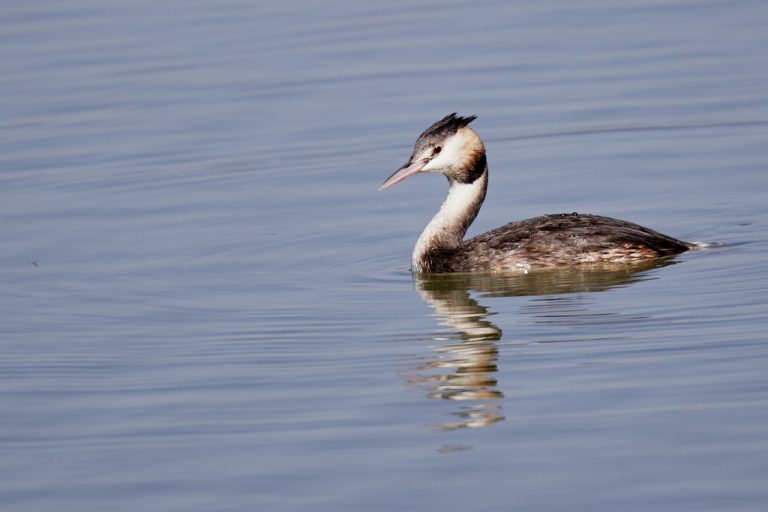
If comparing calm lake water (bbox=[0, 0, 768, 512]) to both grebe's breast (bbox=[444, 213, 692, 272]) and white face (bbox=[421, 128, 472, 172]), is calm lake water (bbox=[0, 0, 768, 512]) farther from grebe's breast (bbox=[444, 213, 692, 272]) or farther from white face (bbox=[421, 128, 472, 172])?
white face (bbox=[421, 128, 472, 172])

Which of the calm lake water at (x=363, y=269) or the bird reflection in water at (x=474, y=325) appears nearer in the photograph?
the calm lake water at (x=363, y=269)

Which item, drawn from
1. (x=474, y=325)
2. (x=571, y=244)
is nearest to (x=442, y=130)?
(x=571, y=244)

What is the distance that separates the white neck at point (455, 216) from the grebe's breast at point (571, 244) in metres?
0.47

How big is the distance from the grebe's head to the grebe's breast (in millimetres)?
780

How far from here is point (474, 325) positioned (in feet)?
34.9

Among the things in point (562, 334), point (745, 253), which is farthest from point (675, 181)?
point (562, 334)

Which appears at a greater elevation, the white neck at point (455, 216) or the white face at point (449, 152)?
the white face at point (449, 152)

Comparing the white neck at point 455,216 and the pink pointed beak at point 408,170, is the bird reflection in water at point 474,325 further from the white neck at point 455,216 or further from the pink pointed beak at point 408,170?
the pink pointed beak at point 408,170

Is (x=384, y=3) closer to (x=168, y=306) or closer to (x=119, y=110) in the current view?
(x=119, y=110)

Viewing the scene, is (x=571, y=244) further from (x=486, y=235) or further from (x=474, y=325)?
(x=474, y=325)

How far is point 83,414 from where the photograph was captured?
8867 mm

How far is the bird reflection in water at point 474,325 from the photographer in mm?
8672

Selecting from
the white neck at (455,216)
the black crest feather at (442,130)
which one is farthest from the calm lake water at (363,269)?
the black crest feather at (442,130)

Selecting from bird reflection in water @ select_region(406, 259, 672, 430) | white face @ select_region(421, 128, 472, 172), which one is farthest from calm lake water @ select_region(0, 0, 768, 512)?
white face @ select_region(421, 128, 472, 172)
